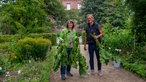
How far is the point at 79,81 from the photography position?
7598mm

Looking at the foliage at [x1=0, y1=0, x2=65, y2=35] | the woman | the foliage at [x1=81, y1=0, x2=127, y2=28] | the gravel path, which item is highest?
the foliage at [x1=81, y1=0, x2=127, y2=28]

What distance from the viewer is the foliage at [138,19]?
10.7m

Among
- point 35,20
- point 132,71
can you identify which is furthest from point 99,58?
point 35,20

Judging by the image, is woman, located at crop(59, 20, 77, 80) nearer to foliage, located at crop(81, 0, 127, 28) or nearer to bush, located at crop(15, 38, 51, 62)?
bush, located at crop(15, 38, 51, 62)

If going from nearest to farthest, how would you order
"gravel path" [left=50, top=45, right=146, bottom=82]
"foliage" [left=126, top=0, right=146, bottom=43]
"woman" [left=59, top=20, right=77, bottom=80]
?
1. "woman" [left=59, top=20, right=77, bottom=80]
2. "gravel path" [left=50, top=45, right=146, bottom=82]
3. "foliage" [left=126, top=0, right=146, bottom=43]

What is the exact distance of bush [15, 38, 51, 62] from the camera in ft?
35.7

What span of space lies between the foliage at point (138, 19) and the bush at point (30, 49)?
413 cm

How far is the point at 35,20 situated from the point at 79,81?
20.5 ft

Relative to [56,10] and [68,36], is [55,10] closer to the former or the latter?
[56,10]

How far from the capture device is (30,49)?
1091cm

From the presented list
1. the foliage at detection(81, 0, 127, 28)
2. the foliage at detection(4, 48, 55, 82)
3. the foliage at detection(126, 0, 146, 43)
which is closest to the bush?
the foliage at detection(4, 48, 55, 82)

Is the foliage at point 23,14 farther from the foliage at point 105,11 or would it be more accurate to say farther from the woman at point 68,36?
the foliage at point 105,11

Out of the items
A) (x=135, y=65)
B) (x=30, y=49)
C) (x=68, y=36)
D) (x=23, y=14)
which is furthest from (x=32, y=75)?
(x=23, y=14)

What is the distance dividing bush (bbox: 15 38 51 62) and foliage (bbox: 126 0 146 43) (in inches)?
162
